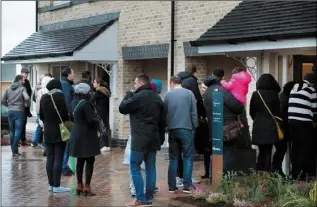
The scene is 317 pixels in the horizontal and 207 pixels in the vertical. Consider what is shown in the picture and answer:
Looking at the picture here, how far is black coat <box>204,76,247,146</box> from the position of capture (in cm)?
932

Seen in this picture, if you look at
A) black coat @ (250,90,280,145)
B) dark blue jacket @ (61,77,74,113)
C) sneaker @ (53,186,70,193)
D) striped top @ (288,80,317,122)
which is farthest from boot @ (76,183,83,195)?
striped top @ (288,80,317,122)

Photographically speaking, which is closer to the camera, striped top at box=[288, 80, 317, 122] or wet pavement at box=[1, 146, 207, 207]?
wet pavement at box=[1, 146, 207, 207]

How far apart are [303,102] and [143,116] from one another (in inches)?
110

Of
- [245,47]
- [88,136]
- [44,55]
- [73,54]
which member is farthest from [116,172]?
[44,55]

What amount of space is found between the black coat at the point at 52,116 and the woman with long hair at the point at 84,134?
1.52ft

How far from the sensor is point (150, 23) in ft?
49.6

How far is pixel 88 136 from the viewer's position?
9.09 metres

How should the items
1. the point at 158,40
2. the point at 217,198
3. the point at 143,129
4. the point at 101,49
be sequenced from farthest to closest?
1. the point at 101,49
2. the point at 158,40
3. the point at 143,129
4. the point at 217,198

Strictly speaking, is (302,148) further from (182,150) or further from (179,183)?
(179,183)

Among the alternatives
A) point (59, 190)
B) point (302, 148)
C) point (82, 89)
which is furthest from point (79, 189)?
point (302, 148)

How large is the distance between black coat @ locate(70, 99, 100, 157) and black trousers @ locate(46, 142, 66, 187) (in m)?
0.61

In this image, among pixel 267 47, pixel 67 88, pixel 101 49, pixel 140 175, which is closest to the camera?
pixel 140 175

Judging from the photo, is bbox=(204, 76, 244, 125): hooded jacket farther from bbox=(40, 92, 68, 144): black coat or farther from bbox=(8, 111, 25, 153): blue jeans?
bbox=(8, 111, 25, 153): blue jeans

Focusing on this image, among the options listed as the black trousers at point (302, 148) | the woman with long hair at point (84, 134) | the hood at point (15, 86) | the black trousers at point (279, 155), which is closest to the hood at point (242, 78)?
the black trousers at point (302, 148)
